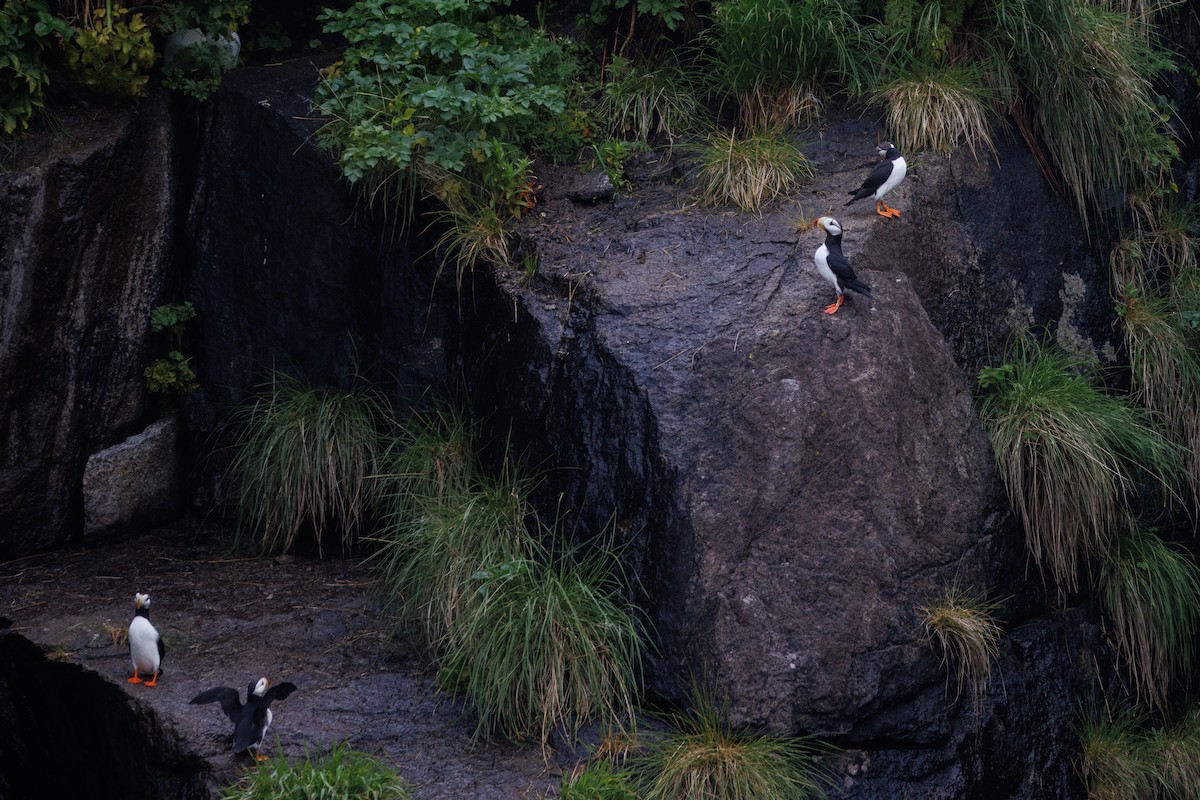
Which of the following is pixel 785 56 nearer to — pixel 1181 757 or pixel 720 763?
pixel 720 763

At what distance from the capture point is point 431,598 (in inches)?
183

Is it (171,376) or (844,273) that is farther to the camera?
(171,376)

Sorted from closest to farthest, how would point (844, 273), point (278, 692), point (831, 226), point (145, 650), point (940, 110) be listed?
point (278, 692), point (145, 650), point (844, 273), point (831, 226), point (940, 110)

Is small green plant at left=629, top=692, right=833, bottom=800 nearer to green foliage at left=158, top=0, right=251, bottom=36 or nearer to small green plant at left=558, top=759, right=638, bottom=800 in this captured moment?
small green plant at left=558, top=759, right=638, bottom=800

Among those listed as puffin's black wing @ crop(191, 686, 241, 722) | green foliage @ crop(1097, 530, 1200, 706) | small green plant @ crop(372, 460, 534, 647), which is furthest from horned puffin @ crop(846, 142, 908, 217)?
puffin's black wing @ crop(191, 686, 241, 722)

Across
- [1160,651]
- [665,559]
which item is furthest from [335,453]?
[1160,651]

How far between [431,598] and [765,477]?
59.4 inches

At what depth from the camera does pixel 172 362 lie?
5.98 metres

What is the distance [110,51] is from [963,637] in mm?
4954

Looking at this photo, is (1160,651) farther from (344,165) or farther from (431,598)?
(344,165)

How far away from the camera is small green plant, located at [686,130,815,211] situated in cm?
538

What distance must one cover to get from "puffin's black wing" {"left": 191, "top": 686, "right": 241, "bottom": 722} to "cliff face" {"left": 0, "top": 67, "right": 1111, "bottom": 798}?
5.01 ft

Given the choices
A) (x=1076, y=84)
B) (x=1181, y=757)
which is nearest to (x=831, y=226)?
(x=1076, y=84)

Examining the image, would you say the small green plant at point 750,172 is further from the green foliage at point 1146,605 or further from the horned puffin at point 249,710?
the horned puffin at point 249,710
